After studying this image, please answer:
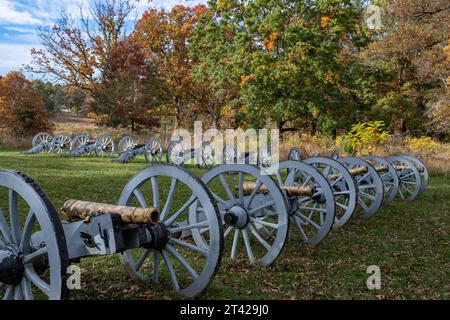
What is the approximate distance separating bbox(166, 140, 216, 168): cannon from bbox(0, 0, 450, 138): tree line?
241 inches

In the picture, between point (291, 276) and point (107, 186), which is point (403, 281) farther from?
point (107, 186)

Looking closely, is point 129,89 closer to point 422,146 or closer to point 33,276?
point 422,146

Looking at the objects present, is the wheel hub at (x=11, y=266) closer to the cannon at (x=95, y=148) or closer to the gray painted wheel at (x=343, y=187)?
the gray painted wheel at (x=343, y=187)

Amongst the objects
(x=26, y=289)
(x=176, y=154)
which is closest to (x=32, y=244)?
(x=26, y=289)

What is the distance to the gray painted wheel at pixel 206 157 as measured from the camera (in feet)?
53.4

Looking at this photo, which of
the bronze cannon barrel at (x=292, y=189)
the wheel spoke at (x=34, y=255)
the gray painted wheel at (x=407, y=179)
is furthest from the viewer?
the gray painted wheel at (x=407, y=179)

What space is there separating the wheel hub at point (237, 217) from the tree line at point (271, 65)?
15975mm

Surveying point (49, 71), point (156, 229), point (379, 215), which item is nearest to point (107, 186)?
point (379, 215)

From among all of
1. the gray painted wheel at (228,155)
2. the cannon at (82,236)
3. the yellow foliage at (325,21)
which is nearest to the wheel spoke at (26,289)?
the cannon at (82,236)

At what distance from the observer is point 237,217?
208 inches

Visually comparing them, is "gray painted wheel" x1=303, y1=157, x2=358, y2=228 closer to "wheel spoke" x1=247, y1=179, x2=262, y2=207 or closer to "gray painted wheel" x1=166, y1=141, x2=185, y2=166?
"wheel spoke" x1=247, y1=179, x2=262, y2=207

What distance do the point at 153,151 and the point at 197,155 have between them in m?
2.59

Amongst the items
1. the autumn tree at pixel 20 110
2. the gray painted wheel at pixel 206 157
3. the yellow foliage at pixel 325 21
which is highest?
the yellow foliage at pixel 325 21
